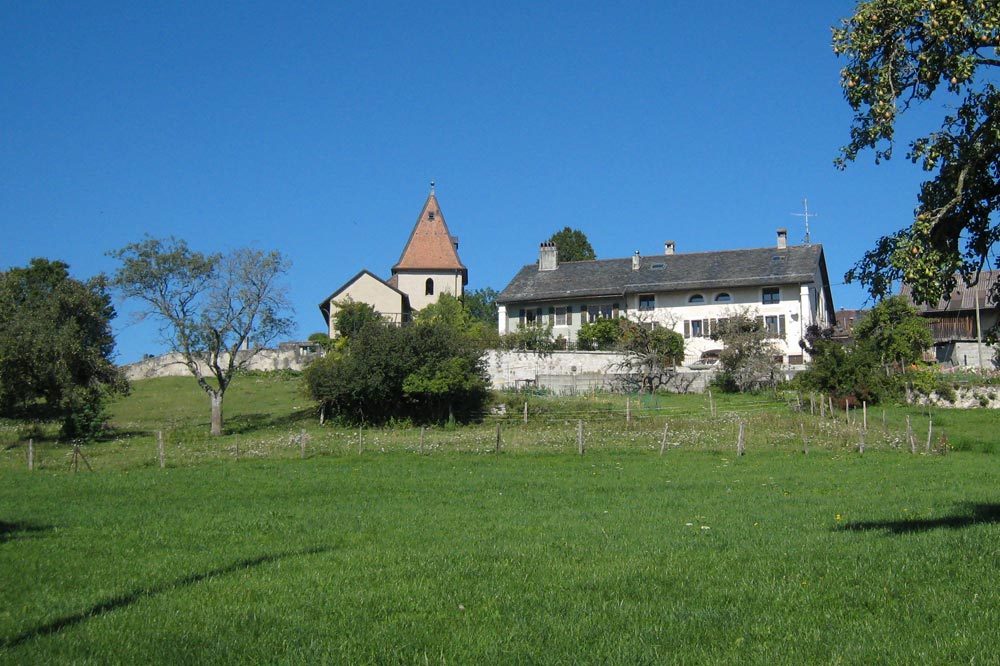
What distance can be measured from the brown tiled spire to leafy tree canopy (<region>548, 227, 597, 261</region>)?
11393 mm

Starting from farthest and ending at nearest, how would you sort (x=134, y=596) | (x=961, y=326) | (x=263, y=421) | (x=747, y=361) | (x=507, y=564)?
(x=961, y=326) → (x=747, y=361) → (x=263, y=421) → (x=507, y=564) → (x=134, y=596)

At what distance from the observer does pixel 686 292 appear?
211 ft

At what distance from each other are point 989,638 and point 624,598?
333 cm

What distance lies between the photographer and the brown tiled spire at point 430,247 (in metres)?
90.1

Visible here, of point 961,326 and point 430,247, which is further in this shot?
point 430,247

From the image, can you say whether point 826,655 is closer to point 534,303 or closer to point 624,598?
point 624,598

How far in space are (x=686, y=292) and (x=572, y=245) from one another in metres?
34.3

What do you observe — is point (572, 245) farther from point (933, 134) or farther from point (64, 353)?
point (933, 134)

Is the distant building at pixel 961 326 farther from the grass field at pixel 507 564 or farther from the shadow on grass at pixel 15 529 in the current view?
the shadow on grass at pixel 15 529

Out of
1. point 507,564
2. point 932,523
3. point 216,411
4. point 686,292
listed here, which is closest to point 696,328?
point 686,292

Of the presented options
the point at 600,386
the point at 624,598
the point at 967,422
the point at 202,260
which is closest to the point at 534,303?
the point at 600,386

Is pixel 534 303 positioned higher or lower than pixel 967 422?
higher

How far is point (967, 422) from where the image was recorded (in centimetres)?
3950

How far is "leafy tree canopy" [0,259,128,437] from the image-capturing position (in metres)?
41.9
